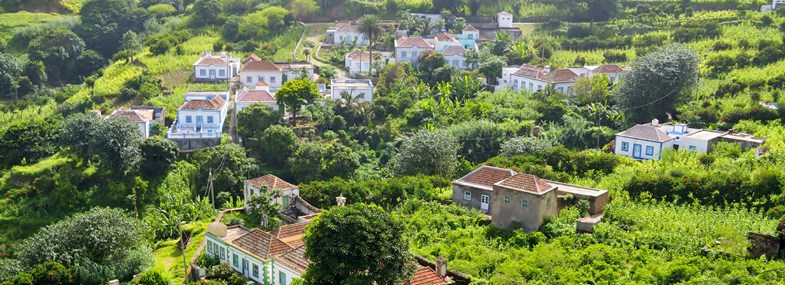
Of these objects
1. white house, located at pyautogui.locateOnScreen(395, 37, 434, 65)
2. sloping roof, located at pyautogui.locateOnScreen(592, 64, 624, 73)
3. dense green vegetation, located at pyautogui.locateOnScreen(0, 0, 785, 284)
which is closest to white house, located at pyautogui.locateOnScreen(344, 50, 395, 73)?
white house, located at pyautogui.locateOnScreen(395, 37, 434, 65)

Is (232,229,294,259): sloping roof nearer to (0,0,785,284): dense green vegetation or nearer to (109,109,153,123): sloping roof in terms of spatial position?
(0,0,785,284): dense green vegetation

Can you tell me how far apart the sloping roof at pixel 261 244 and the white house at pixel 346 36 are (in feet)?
143

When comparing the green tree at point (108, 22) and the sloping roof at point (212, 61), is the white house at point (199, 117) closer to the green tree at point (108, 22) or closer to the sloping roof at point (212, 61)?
the sloping roof at point (212, 61)

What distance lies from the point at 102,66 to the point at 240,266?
165 feet

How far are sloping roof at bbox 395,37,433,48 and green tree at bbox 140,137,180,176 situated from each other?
77.9ft

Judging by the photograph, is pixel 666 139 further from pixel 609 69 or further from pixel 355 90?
pixel 355 90

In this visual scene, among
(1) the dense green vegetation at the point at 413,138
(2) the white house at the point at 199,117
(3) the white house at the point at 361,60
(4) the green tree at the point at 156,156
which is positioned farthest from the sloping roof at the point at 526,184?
(3) the white house at the point at 361,60

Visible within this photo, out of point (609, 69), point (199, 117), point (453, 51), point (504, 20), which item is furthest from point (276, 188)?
point (504, 20)

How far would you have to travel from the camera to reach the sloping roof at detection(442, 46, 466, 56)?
6838 cm

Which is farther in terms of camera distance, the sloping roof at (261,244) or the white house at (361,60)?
the white house at (361,60)

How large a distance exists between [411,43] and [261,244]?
39.8m

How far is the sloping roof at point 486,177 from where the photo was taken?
127ft

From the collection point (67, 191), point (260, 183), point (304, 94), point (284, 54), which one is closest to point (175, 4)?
point (284, 54)

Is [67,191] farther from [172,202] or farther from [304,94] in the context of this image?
[304,94]
